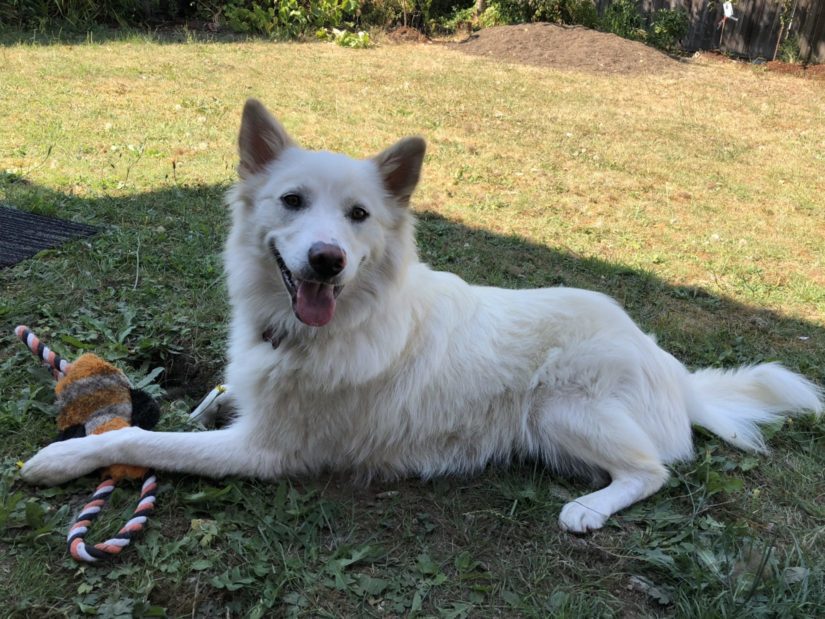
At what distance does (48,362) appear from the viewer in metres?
2.92

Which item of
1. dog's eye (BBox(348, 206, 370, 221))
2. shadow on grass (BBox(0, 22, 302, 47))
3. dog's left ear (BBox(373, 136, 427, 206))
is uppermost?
shadow on grass (BBox(0, 22, 302, 47))

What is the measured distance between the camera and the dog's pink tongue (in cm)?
250

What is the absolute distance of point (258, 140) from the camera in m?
2.82

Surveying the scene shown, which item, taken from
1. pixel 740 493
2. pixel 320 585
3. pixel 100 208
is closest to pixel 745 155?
pixel 740 493

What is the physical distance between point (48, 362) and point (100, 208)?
2558 mm

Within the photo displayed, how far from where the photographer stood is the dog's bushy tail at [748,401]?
10.8 ft

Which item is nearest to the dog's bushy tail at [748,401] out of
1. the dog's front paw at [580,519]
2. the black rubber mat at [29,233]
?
the dog's front paw at [580,519]

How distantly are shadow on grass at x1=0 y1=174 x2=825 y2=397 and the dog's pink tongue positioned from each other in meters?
1.21

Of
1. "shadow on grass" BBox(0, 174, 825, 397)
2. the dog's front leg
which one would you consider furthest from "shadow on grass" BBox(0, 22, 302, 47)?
the dog's front leg

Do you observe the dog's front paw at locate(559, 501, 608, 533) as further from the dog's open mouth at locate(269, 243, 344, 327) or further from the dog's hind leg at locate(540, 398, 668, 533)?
the dog's open mouth at locate(269, 243, 344, 327)

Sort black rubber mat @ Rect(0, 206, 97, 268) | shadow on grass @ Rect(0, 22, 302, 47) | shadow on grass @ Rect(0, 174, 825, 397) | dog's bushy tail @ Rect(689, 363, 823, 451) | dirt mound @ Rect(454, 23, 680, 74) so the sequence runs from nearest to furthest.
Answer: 1. dog's bushy tail @ Rect(689, 363, 823, 451)
2. shadow on grass @ Rect(0, 174, 825, 397)
3. black rubber mat @ Rect(0, 206, 97, 268)
4. shadow on grass @ Rect(0, 22, 302, 47)
5. dirt mound @ Rect(454, 23, 680, 74)

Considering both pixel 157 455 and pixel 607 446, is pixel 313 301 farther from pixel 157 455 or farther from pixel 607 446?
pixel 607 446

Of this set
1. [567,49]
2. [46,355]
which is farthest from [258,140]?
[567,49]

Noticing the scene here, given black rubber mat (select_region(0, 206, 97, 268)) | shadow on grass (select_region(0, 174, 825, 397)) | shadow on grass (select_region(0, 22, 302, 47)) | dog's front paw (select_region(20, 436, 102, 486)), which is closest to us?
dog's front paw (select_region(20, 436, 102, 486))
